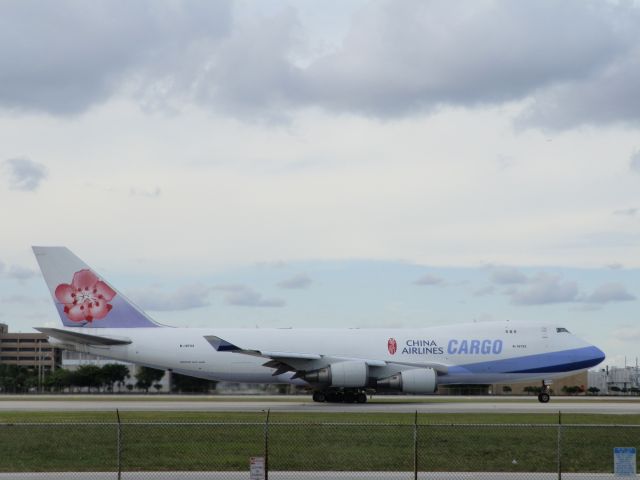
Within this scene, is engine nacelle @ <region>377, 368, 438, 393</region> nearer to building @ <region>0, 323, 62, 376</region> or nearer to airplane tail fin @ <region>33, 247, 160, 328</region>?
airplane tail fin @ <region>33, 247, 160, 328</region>

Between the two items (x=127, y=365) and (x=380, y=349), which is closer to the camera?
(x=380, y=349)

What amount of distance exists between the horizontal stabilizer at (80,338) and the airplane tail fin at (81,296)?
1456 millimetres

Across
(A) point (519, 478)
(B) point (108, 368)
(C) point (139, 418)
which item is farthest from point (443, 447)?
(B) point (108, 368)

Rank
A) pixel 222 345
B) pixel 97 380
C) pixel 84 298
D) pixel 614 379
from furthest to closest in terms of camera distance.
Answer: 1. pixel 614 379
2. pixel 97 380
3. pixel 84 298
4. pixel 222 345

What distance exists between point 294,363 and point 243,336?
172 inches

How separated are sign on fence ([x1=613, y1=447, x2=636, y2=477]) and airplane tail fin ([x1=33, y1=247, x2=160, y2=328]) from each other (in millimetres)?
37511

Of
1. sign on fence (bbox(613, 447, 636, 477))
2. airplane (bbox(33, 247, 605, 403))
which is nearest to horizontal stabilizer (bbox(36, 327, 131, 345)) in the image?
airplane (bbox(33, 247, 605, 403))

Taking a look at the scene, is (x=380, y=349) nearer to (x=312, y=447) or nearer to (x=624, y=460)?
(x=312, y=447)

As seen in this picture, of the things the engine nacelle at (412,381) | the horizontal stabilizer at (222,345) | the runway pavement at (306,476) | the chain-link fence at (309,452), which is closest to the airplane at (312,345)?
the engine nacelle at (412,381)

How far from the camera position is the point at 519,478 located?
20172 mm

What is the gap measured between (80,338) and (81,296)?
3.75 m

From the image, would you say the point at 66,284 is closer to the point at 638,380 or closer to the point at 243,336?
the point at 243,336

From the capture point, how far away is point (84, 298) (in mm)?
52156

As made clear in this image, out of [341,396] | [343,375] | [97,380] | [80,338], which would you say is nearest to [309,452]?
[343,375]
